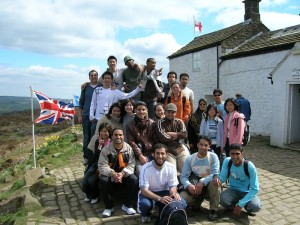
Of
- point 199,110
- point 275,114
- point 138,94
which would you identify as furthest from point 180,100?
point 275,114

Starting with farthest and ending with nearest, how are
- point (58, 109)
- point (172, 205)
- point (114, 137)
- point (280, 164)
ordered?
point (58, 109) < point (280, 164) < point (114, 137) < point (172, 205)

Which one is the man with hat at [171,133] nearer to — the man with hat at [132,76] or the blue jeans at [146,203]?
the blue jeans at [146,203]

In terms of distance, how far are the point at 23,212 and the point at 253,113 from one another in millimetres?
12148

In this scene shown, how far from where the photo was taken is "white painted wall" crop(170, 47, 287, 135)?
14.1 m

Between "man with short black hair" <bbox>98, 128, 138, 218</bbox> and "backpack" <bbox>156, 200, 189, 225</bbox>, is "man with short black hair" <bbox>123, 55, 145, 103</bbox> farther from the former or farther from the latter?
"backpack" <bbox>156, 200, 189, 225</bbox>

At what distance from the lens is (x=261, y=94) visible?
14.5 metres

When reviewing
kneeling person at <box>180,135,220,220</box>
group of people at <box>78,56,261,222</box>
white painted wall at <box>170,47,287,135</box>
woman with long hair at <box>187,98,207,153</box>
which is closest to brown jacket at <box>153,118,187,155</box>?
group of people at <box>78,56,261,222</box>

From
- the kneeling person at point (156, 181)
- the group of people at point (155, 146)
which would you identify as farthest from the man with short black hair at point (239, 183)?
the kneeling person at point (156, 181)

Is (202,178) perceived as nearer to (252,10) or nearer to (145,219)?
(145,219)

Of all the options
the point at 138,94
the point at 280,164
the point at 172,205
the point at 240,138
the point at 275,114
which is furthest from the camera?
the point at 275,114

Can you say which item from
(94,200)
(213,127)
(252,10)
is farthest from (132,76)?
(252,10)

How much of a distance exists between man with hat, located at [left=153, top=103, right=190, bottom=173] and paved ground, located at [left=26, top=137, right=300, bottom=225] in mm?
1028

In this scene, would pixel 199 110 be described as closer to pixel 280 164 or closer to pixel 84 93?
pixel 84 93

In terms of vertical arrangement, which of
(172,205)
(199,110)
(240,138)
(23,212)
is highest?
(199,110)
